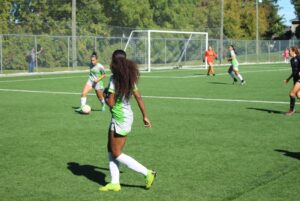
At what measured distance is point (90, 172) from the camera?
305 inches

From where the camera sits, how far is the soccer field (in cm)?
668

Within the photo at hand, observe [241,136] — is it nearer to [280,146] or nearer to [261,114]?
[280,146]

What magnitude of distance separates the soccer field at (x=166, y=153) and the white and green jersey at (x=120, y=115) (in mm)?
825

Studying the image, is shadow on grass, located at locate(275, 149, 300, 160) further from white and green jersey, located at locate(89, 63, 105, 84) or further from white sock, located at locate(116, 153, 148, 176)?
white and green jersey, located at locate(89, 63, 105, 84)

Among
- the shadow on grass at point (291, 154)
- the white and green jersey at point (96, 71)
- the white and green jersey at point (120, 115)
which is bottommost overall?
the shadow on grass at point (291, 154)

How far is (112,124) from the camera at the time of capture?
257 inches

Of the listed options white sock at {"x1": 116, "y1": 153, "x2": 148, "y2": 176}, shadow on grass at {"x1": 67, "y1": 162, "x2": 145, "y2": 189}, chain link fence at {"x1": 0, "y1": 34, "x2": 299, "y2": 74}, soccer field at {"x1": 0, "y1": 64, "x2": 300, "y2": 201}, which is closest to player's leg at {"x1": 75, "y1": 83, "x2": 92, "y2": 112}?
soccer field at {"x1": 0, "y1": 64, "x2": 300, "y2": 201}

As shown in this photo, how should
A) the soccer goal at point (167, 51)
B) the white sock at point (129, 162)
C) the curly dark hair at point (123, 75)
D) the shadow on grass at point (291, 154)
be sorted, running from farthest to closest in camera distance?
the soccer goal at point (167, 51) → the shadow on grass at point (291, 154) → the white sock at point (129, 162) → the curly dark hair at point (123, 75)

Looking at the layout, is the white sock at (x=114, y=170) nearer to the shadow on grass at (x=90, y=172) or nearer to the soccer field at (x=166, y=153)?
the soccer field at (x=166, y=153)

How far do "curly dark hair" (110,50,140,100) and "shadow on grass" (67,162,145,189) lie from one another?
1327mm

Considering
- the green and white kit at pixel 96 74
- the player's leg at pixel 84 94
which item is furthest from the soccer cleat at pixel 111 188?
the green and white kit at pixel 96 74

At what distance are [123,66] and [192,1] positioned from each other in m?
61.0

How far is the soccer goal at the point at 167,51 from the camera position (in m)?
46.4

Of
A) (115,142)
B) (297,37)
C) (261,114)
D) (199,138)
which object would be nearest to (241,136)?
(199,138)
